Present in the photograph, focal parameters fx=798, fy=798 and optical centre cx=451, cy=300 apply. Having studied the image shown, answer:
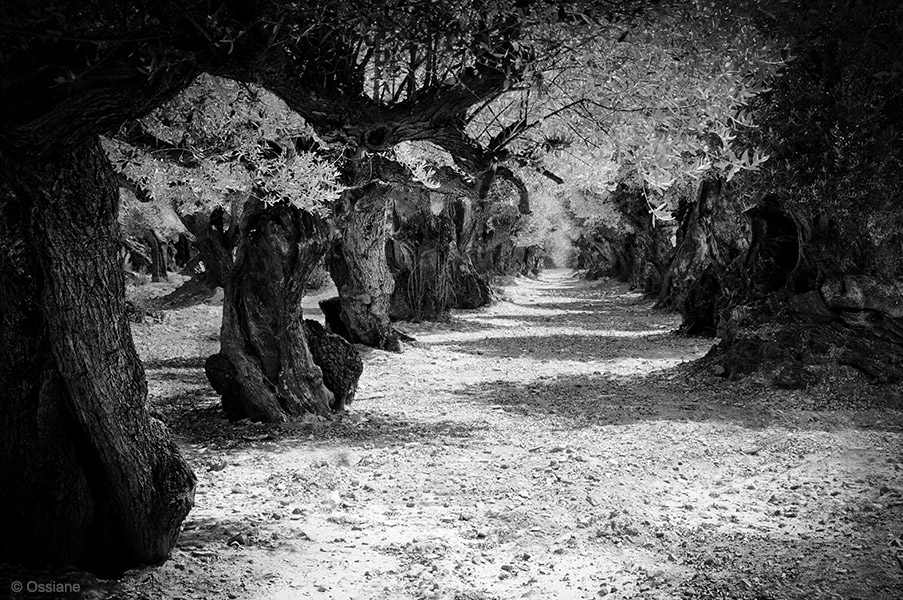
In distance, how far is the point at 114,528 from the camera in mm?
5484

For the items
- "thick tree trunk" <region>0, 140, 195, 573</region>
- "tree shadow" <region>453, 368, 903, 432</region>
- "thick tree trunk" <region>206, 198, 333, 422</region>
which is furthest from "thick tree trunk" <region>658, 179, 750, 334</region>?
"thick tree trunk" <region>0, 140, 195, 573</region>

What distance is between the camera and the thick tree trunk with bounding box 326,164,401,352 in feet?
63.8

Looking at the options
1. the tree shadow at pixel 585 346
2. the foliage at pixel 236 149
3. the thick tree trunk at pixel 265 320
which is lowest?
the tree shadow at pixel 585 346

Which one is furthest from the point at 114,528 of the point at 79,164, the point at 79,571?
the point at 79,164

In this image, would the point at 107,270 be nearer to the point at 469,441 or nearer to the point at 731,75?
the point at 731,75

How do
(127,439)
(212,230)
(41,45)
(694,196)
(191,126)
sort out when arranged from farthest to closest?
(694,196)
(212,230)
(191,126)
(127,439)
(41,45)

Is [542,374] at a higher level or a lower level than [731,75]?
lower

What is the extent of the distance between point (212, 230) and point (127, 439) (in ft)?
24.8

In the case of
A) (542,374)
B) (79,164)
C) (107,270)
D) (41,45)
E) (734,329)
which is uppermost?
(41,45)

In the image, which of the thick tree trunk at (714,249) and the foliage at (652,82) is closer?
the foliage at (652,82)

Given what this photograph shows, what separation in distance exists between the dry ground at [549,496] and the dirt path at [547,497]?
0.09 ft

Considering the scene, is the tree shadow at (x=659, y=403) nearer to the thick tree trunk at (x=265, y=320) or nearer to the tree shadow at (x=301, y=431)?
the tree shadow at (x=301, y=431)

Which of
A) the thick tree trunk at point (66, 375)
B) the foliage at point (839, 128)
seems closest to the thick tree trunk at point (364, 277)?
the foliage at point (839, 128)

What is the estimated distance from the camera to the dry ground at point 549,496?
578 centimetres
